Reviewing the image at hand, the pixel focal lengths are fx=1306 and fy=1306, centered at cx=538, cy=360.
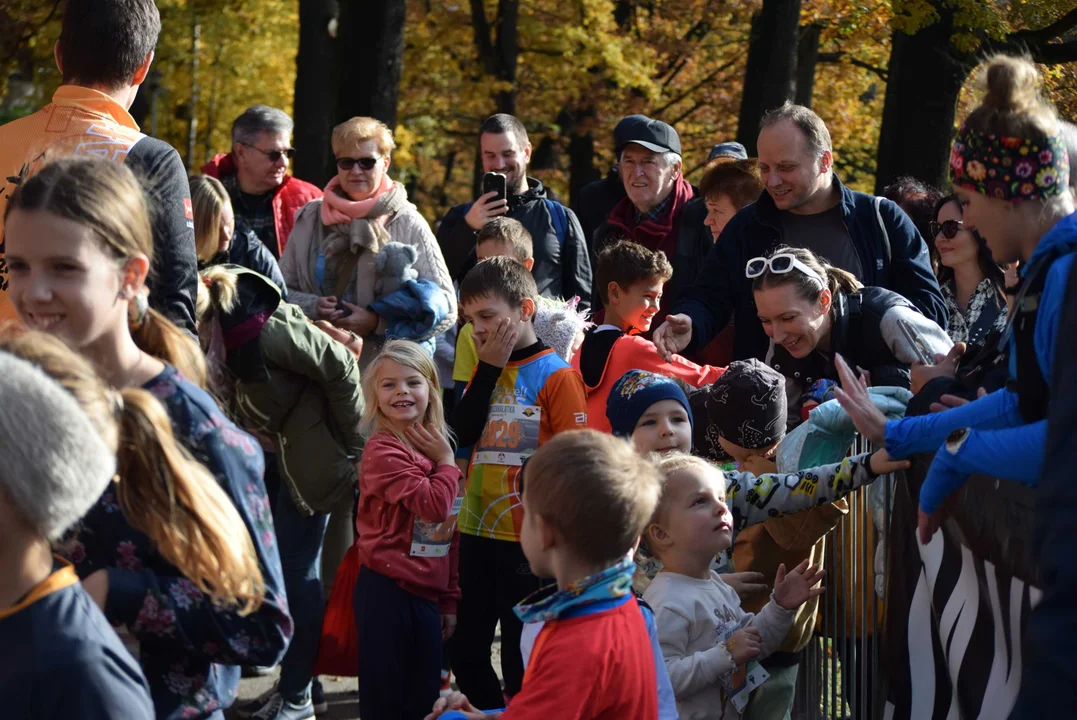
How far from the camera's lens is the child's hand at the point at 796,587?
3947 mm

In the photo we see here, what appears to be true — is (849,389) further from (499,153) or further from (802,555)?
(499,153)

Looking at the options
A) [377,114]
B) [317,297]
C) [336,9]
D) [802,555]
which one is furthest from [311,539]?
[336,9]

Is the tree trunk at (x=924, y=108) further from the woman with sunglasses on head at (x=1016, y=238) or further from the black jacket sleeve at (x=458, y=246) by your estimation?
the woman with sunglasses on head at (x=1016, y=238)

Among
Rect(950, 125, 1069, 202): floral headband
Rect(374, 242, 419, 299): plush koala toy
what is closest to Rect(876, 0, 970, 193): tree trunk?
Rect(374, 242, 419, 299): plush koala toy

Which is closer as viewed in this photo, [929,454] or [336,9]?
[929,454]

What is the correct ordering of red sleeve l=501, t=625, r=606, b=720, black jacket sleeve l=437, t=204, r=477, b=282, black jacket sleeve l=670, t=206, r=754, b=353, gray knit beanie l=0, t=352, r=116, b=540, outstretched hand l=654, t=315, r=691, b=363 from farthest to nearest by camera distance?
1. black jacket sleeve l=437, t=204, r=477, b=282
2. black jacket sleeve l=670, t=206, r=754, b=353
3. outstretched hand l=654, t=315, r=691, b=363
4. red sleeve l=501, t=625, r=606, b=720
5. gray knit beanie l=0, t=352, r=116, b=540

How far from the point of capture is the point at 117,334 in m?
2.75

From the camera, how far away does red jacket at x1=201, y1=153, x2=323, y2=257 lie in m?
7.87

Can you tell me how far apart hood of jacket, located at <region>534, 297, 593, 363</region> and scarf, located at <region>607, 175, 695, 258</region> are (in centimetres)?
124

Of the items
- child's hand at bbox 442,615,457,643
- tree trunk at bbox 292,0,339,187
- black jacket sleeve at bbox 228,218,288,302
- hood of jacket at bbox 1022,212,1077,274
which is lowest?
child's hand at bbox 442,615,457,643

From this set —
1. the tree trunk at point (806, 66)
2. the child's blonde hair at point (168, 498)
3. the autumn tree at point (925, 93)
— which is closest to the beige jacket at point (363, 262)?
the child's blonde hair at point (168, 498)

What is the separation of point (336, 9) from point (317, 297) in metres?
9.51

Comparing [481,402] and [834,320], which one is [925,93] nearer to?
[834,320]

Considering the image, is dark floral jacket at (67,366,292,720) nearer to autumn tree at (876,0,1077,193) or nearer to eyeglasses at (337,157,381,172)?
eyeglasses at (337,157,381,172)
